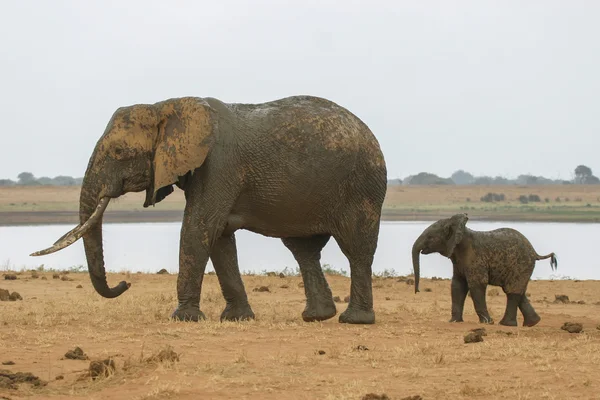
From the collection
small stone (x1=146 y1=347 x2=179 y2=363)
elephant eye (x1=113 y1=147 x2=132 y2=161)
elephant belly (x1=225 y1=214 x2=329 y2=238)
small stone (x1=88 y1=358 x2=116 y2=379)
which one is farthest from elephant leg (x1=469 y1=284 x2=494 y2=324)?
small stone (x1=88 y1=358 x2=116 y2=379)

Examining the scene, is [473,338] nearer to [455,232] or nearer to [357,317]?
[357,317]

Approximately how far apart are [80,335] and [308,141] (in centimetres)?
379

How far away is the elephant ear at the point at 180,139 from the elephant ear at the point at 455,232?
3.62 m

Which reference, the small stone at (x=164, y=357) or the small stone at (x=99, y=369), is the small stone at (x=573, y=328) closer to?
the small stone at (x=164, y=357)

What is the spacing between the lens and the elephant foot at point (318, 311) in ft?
47.3

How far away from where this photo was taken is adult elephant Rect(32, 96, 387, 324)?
524 inches

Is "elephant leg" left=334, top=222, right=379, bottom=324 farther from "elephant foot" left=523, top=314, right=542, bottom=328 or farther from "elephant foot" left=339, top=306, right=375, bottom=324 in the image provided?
"elephant foot" left=523, top=314, right=542, bottom=328

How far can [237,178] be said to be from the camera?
13539mm

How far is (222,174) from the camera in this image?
1342 centimetres

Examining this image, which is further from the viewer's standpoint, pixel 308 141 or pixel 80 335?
pixel 308 141

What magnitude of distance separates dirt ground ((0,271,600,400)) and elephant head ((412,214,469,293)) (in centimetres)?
97

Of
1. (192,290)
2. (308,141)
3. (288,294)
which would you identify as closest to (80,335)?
(192,290)

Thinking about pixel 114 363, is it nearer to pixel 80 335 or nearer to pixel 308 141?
pixel 80 335

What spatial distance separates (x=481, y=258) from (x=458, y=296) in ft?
2.18
